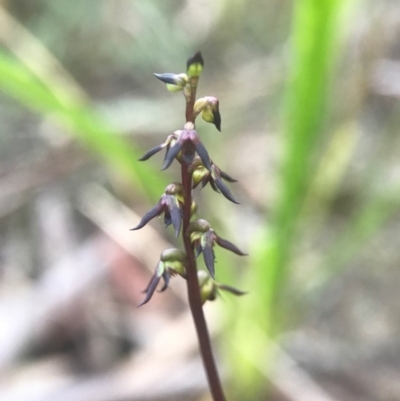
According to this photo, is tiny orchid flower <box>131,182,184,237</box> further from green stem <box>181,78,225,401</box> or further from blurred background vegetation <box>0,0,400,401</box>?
blurred background vegetation <box>0,0,400,401</box>

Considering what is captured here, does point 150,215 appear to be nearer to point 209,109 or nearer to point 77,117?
point 209,109

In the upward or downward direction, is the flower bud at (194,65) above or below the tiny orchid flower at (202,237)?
above

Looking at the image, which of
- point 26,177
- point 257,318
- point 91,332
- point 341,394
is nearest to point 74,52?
point 26,177

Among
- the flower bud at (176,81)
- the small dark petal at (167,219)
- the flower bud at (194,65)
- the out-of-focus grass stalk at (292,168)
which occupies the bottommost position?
the small dark petal at (167,219)

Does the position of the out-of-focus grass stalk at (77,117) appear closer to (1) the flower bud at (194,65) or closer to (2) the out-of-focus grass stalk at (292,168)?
(2) the out-of-focus grass stalk at (292,168)

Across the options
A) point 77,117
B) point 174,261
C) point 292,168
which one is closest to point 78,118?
point 77,117

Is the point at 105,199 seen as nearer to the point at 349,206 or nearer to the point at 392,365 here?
the point at 349,206

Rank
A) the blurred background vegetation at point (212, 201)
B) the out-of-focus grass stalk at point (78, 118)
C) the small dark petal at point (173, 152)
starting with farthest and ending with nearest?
the blurred background vegetation at point (212, 201)
the out-of-focus grass stalk at point (78, 118)
the small dark petal at point (173, 152)

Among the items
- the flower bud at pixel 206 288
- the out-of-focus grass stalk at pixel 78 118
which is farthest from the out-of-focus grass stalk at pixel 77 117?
the flower bud at pixel 206 288
